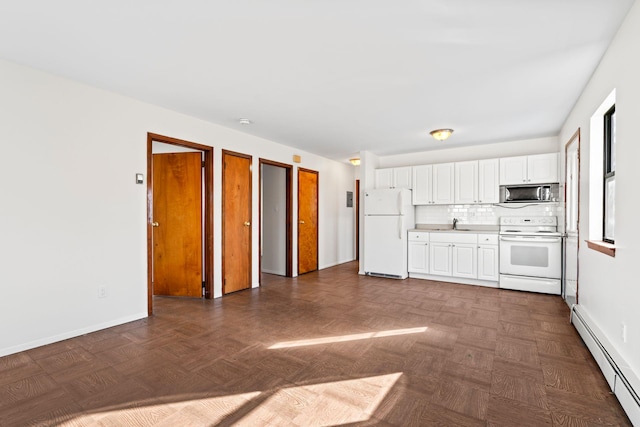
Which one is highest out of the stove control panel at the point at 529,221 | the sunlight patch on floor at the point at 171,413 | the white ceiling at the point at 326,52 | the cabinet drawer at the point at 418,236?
the white ceiling at the point at 326,52

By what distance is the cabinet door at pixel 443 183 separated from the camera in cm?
554

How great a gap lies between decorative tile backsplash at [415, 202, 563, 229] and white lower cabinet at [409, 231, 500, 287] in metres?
0.63

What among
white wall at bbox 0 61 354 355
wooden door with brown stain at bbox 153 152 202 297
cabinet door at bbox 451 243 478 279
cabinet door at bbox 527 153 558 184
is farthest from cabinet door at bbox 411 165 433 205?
white wall at bbox 0 61 354 355

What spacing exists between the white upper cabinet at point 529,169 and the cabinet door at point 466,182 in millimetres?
391

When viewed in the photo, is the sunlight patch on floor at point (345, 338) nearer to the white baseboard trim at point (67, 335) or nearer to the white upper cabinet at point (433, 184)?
the white baseboard trim at point (67, 335)

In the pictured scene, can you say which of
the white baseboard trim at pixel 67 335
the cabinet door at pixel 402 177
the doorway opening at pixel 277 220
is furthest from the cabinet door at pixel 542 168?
the white baseboard trim at pixel 67 335

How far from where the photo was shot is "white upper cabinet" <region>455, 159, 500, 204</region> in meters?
5.18

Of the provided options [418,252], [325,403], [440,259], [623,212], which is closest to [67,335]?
[325,403]

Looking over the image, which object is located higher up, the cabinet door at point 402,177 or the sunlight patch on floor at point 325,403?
the cabinet door at point 402,177

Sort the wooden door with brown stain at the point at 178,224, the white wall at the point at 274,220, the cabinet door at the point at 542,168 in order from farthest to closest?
the white wall at the point at 274,220, the cabinet door at the point at 542,168, the wooden door with brown stain at the point at 178,224

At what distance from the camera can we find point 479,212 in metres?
5.57

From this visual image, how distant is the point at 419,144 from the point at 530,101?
2.13m

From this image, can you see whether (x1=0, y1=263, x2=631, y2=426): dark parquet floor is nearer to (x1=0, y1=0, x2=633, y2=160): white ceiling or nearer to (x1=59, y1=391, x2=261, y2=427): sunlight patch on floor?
(x1=59, y1=391, x2=261, y2=427): sunlight patch on floor

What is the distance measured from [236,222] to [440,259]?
3356mm
